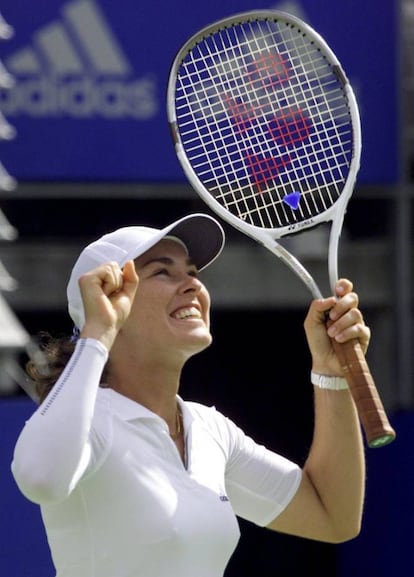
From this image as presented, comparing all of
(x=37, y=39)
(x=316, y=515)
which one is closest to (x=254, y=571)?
(x=37, y=39)

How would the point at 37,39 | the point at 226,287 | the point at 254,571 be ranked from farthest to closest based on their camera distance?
the point at 226,287 → the point at 37,39 → the point at 254,571

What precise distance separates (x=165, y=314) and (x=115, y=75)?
664 centimetres

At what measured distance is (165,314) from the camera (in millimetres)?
3090

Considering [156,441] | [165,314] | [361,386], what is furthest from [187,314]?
[361,386]

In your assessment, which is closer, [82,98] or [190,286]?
[190,286]

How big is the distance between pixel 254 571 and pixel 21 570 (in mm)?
3315

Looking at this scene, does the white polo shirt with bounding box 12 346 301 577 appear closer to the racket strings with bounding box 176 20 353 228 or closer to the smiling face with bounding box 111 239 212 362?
the smiling face with bounding box 111 239 212 362

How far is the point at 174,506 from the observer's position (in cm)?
290

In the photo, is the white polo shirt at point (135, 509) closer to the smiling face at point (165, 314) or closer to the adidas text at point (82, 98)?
the smiling face at point (165, 314)

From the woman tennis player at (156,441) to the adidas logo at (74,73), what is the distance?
615cm

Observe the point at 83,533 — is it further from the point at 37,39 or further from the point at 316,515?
the point at 37,39

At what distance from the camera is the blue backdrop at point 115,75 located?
9508 millimetres

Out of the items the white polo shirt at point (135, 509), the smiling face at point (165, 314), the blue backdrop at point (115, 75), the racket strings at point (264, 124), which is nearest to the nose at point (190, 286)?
the smiling face at point (165, 314)

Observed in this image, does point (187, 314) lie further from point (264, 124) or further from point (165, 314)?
point (264, 124)
